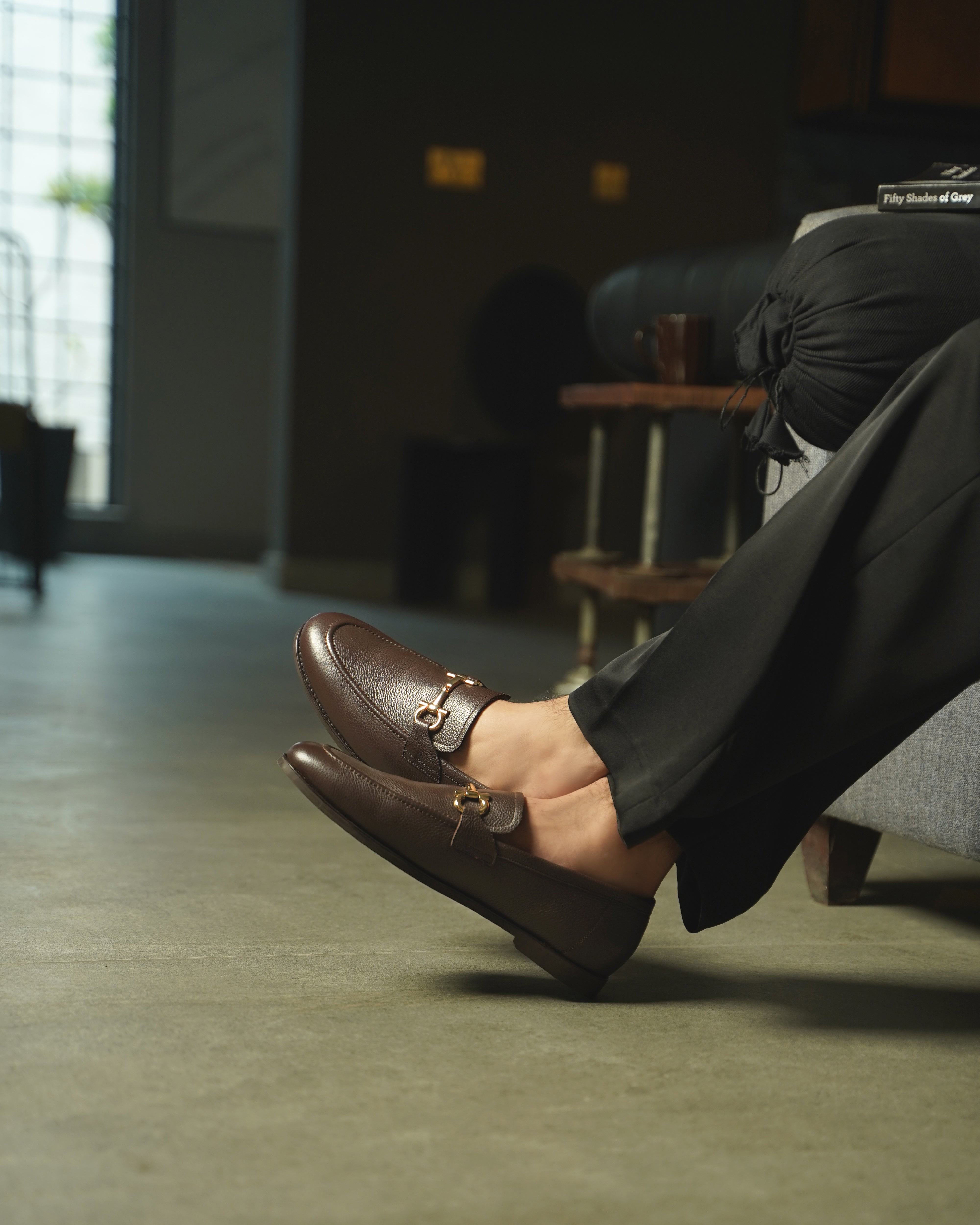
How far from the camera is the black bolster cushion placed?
949 mm

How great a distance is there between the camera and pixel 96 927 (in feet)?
3.45

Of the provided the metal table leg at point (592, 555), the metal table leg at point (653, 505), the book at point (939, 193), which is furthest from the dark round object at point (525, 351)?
the book at point (939, 193)

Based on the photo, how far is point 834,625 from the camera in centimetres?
81

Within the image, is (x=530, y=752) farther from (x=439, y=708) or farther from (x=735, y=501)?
(x=735, y=501)

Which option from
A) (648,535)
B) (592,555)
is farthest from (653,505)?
(592,555)

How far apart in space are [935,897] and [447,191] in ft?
13.2

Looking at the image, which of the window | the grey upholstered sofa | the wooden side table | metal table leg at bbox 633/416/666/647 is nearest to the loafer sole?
the grey upholstered sofa

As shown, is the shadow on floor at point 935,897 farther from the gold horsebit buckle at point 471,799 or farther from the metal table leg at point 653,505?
the metal table leg at point 653,505

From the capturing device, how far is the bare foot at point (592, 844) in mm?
899

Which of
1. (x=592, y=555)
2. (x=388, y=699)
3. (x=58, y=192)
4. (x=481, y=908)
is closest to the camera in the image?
(x=481, y=908)

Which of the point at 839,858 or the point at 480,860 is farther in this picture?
the point at 839,858

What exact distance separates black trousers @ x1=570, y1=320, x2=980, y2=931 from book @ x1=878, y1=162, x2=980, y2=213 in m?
0.31

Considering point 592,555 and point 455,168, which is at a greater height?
point 455,168

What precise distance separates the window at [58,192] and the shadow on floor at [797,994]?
575 centimetres
